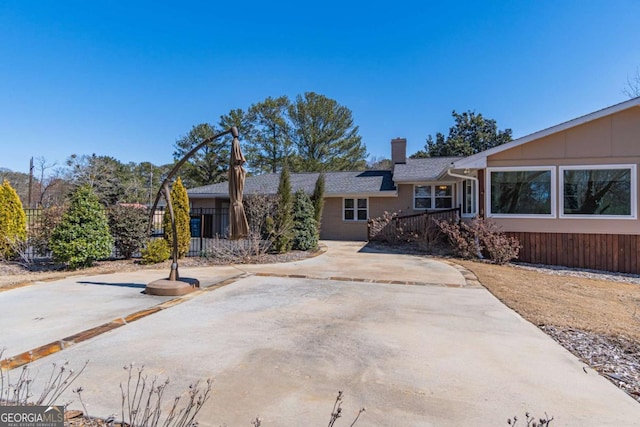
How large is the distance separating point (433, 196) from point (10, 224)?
54.3 feet

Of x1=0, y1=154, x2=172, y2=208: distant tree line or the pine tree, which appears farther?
x1=0, y1=154, x2=172, y2=208: distant tree line

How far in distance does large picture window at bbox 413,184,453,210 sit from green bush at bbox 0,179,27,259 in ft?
51.0

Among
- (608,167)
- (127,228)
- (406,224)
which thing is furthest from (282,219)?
(608,167)

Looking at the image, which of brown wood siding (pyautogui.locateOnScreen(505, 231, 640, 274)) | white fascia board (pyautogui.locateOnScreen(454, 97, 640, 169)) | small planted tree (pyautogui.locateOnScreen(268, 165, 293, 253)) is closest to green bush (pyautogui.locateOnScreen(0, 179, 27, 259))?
small planted tree (pyautogui.locateOnScreen(268, 165, 293, 253))

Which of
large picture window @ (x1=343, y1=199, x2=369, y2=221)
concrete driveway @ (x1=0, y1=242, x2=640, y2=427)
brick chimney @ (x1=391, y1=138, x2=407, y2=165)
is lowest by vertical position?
concrete driveway @ (x1=0, y1=242, x2=640, y2=427)

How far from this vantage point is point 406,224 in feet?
50.0

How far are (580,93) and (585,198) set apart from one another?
30.7 ft

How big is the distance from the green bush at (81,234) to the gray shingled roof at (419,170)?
1226cm

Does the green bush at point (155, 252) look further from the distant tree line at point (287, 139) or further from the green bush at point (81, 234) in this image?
the distant tree line at point (287, 139)

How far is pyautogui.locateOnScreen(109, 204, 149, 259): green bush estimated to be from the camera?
993cm

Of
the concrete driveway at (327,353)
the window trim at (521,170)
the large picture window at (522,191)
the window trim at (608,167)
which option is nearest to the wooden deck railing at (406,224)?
the window trim at (521,170)

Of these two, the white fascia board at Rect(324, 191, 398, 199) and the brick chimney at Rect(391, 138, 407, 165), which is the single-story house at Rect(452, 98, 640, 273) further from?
the brick chimney at Rect(391, 138, 407, 165)

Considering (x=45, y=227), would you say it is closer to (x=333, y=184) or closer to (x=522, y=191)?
(x=333, y=184)

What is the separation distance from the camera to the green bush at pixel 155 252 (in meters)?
9.69
